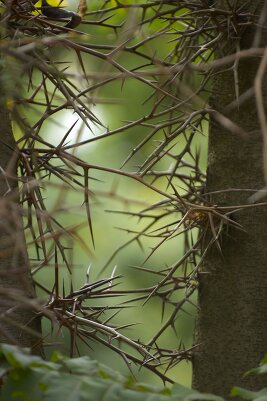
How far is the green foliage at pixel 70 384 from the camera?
2.87 ft

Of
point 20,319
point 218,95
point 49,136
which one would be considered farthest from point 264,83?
point 49,136

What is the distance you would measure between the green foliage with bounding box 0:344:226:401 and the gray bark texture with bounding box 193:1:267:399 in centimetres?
53

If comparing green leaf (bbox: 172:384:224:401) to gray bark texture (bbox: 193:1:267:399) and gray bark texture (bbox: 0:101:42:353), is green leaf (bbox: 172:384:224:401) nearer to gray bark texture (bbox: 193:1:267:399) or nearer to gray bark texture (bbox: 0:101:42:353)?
gray bark texture (bbox: 0:101:42:353)

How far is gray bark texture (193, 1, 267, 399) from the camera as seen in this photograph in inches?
56.9

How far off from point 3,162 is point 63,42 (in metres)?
0.30

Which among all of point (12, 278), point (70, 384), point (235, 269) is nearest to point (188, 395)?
point (70, 384)

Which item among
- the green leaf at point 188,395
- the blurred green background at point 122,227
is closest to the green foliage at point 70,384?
the green leaf at point 188,395

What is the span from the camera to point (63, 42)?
106 cm

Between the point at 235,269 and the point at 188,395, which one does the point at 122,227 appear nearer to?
the point at 235,269

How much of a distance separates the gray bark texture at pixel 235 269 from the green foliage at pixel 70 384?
1.74 feet

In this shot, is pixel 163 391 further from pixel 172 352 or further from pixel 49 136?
pixel 49 136

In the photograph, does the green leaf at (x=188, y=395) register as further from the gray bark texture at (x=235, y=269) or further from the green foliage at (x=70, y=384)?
the gray bark texture at (x=235, y=269)

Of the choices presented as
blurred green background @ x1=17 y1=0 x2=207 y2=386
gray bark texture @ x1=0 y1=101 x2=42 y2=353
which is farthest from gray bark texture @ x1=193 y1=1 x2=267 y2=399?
blurred green background @ x1=17 y1=0 x2=207 y2=386

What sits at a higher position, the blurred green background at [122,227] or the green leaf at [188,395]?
the blurred green background at [122,227]
